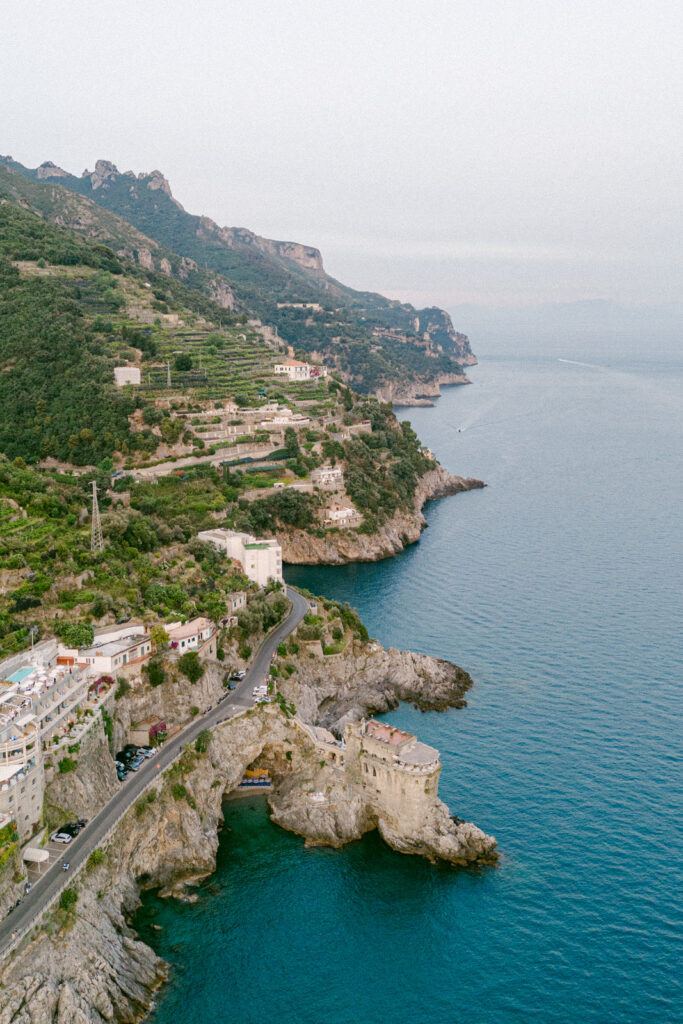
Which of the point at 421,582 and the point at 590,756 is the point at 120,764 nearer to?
the point at 590,756

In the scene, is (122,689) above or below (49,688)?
below

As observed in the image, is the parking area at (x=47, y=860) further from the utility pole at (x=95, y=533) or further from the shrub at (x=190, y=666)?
the utility pole at (x=95, y=533)

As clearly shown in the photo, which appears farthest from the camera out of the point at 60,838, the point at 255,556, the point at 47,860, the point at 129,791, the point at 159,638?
the point at 255,556

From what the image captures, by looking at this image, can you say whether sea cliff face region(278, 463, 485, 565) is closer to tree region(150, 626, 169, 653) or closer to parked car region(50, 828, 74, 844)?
tree region(150, 626, 169, 653)

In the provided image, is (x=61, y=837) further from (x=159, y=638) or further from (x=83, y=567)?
(x=83, y=567)

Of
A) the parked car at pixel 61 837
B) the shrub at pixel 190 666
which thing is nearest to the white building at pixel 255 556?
the shrub at pixel 190 666

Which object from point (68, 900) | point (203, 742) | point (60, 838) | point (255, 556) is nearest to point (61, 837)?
point (60, 838)

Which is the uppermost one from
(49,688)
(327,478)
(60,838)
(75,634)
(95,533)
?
(95,533)
